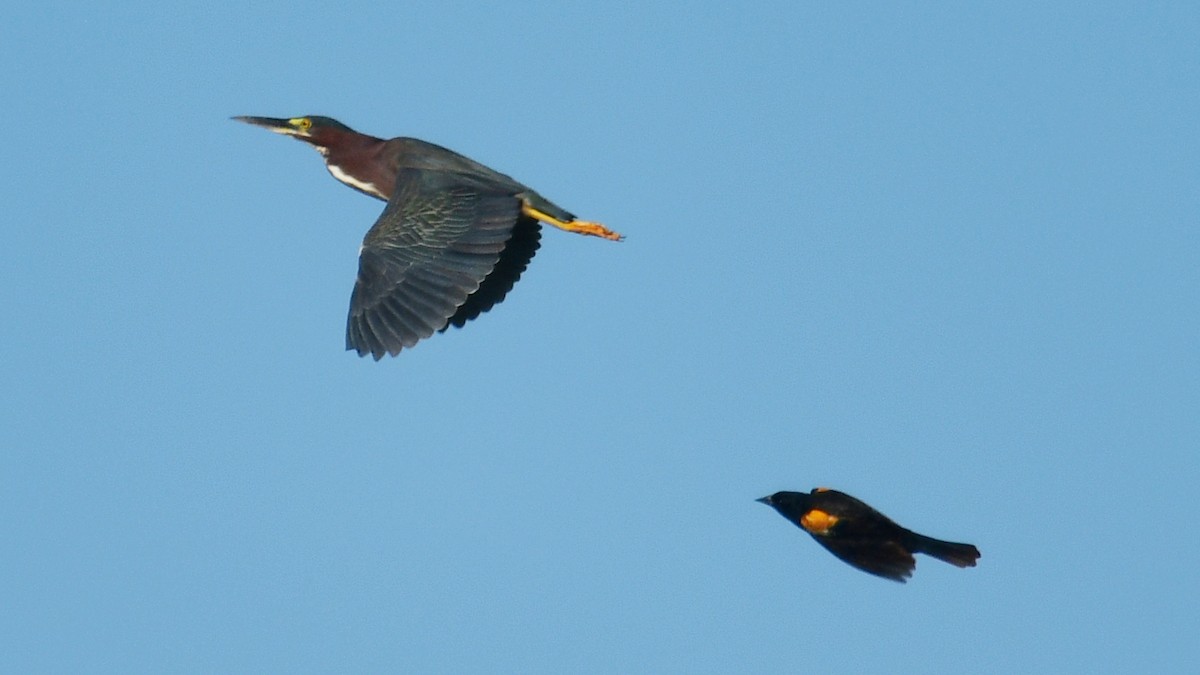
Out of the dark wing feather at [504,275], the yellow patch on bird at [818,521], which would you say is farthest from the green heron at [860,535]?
the dark wing feather at [504,275]

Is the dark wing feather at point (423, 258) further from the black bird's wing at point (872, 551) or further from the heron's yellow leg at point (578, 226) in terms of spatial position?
the black bird's wing at point (872, 551)

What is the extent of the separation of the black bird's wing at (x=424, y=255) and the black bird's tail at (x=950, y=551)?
11.2 ft

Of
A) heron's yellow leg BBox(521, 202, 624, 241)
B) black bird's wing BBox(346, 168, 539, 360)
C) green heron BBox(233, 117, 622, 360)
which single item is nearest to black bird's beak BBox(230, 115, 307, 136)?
green heron BBox(233, 117, 622, 360)

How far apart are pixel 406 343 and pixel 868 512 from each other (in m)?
3.24

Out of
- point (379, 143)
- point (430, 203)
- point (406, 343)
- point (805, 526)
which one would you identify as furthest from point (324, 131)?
point (805, 526)

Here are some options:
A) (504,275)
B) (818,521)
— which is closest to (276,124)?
(504,275)

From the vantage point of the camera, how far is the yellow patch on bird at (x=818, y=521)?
11016mm

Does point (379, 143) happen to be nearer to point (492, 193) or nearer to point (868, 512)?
point (492, 193)

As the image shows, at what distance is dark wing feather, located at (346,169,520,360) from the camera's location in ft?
40.6

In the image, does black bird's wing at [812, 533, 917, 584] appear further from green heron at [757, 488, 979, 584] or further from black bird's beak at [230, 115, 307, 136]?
black bird's beak at [230, 115, 307, 136]

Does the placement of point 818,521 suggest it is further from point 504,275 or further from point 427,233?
point 504,275

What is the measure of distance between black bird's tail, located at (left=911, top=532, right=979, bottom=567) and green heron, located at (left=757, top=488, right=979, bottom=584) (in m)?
0.07

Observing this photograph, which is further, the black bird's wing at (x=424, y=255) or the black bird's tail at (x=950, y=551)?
the black bird's wing at (x=424, y=255)

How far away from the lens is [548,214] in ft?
44.5
